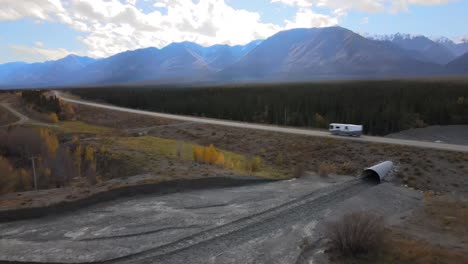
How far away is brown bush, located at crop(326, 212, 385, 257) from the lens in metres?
10.5

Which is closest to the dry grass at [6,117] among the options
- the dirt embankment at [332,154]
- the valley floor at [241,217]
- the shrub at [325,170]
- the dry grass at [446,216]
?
the dirt embankment at [332,154]

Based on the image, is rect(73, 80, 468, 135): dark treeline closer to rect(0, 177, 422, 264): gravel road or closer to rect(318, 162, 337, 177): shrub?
rect(318, 162, 337, 177): shrub

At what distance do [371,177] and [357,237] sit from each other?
39.4 ft

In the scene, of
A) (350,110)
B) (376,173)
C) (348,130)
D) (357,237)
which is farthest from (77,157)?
(350,110)

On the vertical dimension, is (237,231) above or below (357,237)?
below

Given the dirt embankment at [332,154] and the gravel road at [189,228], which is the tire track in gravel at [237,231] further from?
the dirt embankment at [332,154]

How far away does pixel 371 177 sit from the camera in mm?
21734

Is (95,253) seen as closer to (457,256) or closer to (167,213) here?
(167,213)

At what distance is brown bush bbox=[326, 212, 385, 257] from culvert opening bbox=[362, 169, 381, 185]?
10613 millimetres

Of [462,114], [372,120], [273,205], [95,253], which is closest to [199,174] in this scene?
[273,205]

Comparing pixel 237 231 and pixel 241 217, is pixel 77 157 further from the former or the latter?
pixel 237 231

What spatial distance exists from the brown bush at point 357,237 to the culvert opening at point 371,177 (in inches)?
418

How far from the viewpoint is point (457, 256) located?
1046cm

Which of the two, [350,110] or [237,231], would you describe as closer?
[237,231]
